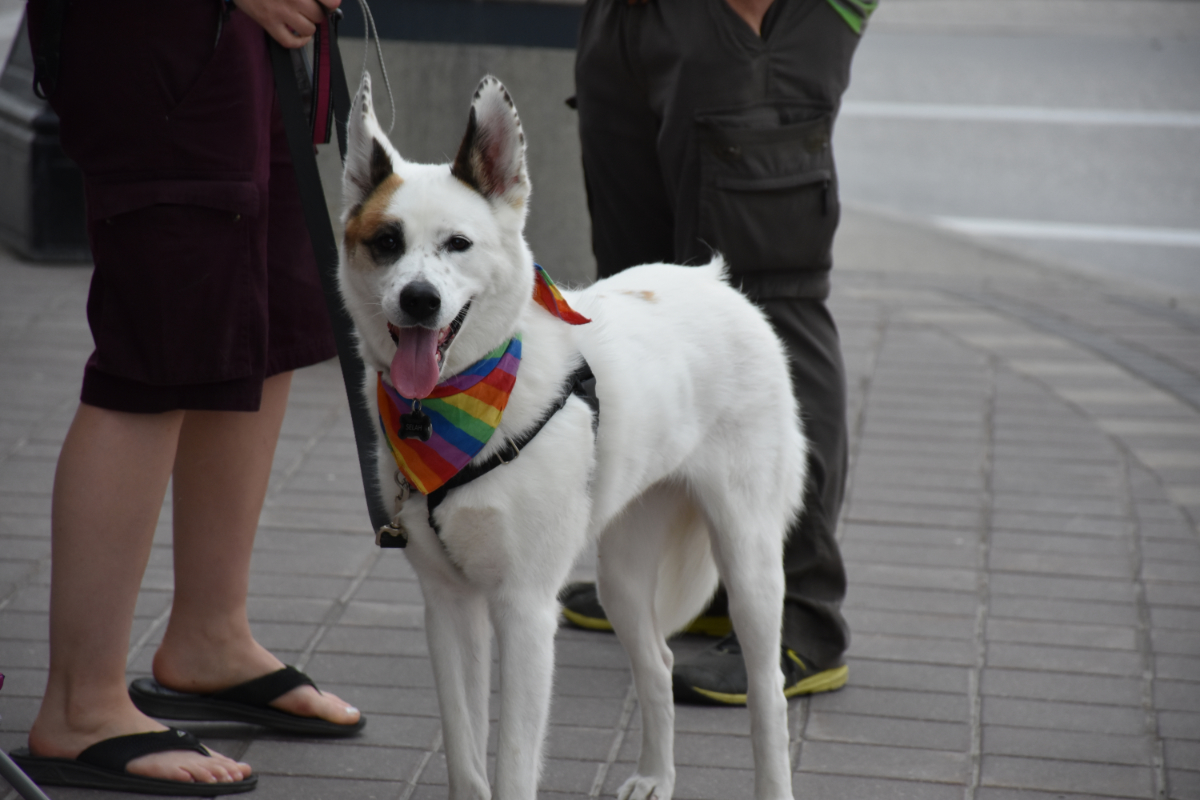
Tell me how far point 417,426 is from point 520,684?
19.9 inches

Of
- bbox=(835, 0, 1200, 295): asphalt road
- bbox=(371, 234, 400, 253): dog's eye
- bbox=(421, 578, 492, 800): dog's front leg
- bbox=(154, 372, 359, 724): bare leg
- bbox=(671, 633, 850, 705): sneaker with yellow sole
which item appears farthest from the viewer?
bbox=(835, 0, 1200, 295): asphalt road

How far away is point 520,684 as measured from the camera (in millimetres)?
2420

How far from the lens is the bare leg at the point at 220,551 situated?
9.79 ft

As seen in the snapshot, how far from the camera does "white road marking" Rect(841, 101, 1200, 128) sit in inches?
520

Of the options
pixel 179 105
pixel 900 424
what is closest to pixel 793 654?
pixel 179 105

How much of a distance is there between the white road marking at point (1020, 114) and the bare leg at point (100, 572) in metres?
11.6

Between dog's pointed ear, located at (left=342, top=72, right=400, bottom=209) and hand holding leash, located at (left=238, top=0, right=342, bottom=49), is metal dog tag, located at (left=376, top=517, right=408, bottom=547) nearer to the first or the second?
dog's pointed ear, located at (left=342, top=72, right=400, bottom=209)

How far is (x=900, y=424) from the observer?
5535 millimetres

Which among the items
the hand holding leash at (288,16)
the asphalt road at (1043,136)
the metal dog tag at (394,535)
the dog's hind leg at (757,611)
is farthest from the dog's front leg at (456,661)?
the asphalt road at (1043,136)

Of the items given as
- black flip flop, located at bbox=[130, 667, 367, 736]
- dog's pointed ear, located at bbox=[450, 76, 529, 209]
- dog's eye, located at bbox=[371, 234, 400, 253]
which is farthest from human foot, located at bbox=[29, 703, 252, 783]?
dog's pointed ear, located at bbox=[450, 76, 529, 209]

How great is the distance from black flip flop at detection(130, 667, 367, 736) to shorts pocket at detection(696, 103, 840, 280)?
143 cm

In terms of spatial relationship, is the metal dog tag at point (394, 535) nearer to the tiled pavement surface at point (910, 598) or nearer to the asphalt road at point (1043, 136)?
the tiled pavement surface at point (910, 598)

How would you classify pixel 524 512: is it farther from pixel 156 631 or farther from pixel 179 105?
pixel 156 631

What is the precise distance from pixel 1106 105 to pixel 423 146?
9.90 meters
